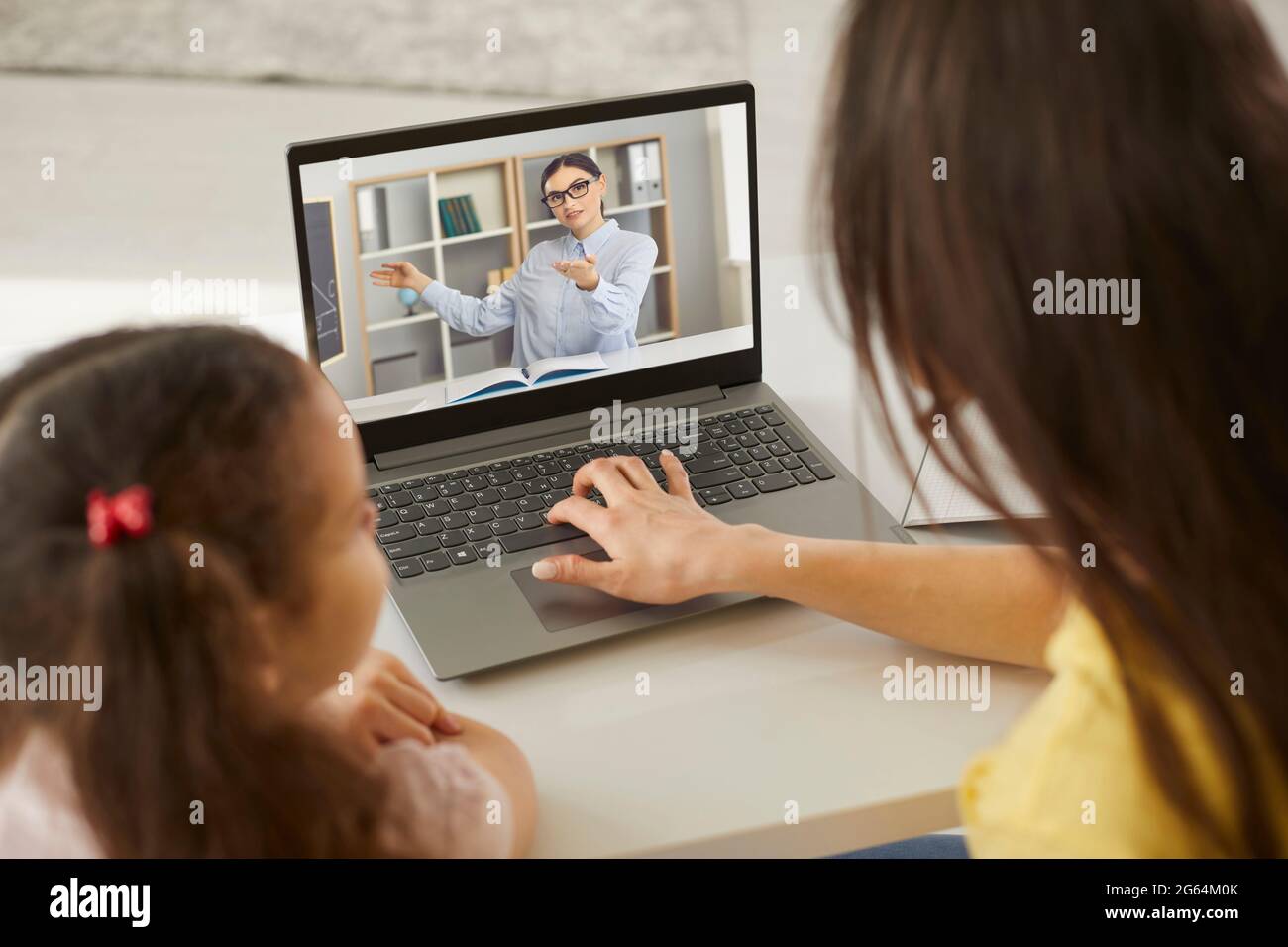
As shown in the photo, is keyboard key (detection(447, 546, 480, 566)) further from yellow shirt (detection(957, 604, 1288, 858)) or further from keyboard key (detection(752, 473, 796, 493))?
yellow shirt (detection(957, 604, 1288, 858))

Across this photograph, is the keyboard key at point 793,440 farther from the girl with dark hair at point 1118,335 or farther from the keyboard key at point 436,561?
the girl with dark hair at point 1118,335

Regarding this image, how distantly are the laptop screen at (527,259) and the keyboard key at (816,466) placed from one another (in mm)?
148

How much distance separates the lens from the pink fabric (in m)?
0.66

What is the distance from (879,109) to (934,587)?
0.42 metres

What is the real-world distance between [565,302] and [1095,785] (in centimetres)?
68

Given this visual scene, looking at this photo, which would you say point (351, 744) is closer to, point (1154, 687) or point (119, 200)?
point (1154, 687)

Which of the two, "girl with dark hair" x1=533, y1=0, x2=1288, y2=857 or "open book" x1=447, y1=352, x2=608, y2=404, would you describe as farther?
"open book" x1=447, y1=352, x2=608, y2=404

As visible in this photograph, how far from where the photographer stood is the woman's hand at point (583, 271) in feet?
3.81

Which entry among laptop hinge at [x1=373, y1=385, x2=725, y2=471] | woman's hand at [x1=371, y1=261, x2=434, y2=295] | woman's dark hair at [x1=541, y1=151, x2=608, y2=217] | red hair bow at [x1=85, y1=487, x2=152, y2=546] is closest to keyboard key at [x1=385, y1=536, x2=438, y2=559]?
laptop hinge at [x1=373, y1=385, x2=725, y2=471]

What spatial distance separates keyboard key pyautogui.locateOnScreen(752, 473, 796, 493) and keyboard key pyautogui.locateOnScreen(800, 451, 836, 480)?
2cm

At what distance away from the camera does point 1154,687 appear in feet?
2.10

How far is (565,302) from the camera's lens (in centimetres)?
117
